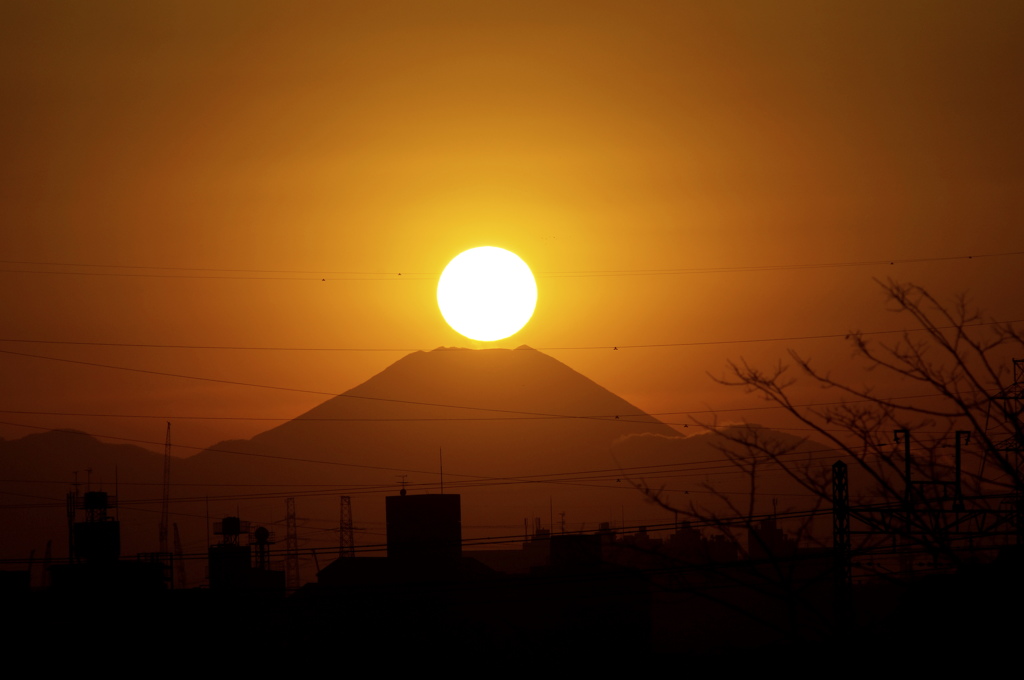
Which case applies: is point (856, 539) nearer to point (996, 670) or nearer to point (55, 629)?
point (996, 670)

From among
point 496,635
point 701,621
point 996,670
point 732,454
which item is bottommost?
point 701,621

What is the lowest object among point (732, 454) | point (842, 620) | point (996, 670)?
point (842, 620)

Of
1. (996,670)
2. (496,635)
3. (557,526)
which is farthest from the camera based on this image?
(557,526)

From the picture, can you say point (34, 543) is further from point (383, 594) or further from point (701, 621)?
point (383, 594)

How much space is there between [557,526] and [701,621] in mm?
68046

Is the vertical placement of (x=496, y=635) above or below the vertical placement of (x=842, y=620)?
below

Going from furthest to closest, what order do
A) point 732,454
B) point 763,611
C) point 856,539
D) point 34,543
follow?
point 34,543, point 763,611, point 856,539, point 732,454

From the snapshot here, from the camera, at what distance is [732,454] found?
875 cm

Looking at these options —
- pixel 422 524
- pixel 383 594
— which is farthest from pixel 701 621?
pixel 383 594

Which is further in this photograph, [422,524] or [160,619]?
[422,524]

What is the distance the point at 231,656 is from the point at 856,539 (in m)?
15.9

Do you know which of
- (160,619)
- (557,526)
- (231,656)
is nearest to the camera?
(231,656)

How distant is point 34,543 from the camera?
180500 mm

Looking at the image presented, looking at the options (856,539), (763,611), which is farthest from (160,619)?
(763,611)
